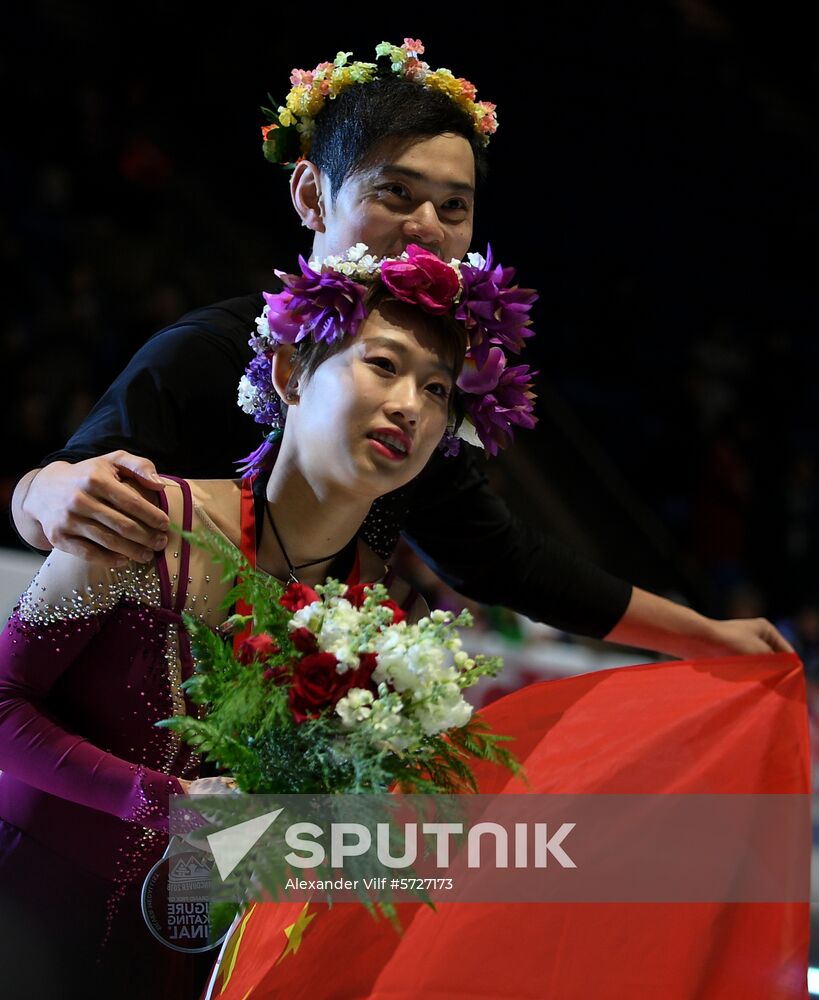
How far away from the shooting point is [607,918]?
1.86m

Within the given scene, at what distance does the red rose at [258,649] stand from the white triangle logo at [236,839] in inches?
6.8

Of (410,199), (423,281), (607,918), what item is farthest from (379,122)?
(607,918)

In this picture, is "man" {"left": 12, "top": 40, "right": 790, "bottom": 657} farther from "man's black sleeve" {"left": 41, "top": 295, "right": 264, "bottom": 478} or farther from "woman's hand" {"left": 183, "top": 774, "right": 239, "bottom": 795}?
"woman's hand" {"left": 183, "top": 774, "right": 239, "bottom": 795}

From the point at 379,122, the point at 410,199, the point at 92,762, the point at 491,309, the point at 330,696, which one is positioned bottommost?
the point at 92,762

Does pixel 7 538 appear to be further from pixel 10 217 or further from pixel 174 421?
pixel 174 421

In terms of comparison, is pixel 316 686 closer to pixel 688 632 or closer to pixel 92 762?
pixel 92 762

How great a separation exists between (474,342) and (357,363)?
185 millimetres

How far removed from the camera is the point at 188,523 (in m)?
1.73

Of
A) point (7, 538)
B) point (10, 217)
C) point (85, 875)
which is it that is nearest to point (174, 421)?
point (85, 875)

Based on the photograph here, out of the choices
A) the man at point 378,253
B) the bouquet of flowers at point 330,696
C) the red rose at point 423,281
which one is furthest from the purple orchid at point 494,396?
the bouquet of flowers at point 330,696

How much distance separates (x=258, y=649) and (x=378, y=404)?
0.36 metres

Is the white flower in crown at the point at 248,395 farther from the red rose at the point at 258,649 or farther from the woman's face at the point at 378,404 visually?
the red rose at the point at 258,649

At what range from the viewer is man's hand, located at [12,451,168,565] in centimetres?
163

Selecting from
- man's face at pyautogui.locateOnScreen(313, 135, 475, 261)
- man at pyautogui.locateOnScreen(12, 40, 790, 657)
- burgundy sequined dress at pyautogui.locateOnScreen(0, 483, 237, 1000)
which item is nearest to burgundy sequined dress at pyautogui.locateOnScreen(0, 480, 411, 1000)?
burgundy sequined dress at pyautogui.locateOnScreen(0, 483, 237, 1000)
